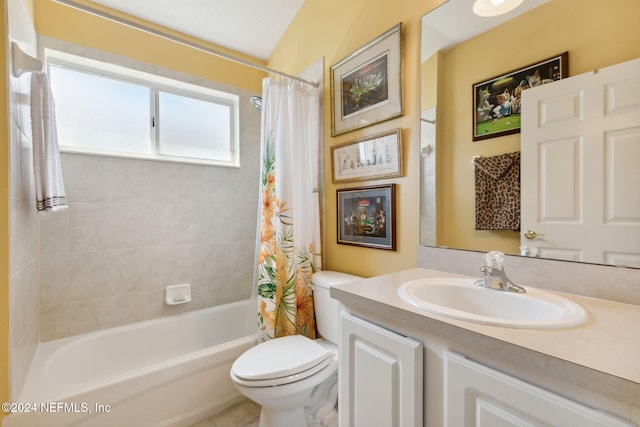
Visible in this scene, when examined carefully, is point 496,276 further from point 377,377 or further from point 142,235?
point 142,235

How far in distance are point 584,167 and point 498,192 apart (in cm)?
25

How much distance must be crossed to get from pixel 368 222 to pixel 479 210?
60 cm

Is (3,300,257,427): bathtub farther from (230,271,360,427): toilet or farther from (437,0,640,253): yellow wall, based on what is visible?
(437,0,640,253): yellow wall

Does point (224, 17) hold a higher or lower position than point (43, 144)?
higher

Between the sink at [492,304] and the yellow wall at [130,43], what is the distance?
2.16 meters

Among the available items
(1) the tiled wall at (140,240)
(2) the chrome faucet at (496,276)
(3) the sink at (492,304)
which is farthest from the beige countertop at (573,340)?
(1) the tiled wall at (140,240)

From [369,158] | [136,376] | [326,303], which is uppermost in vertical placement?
[369,158]

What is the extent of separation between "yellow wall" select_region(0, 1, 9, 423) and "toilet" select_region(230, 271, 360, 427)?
0.84 meters

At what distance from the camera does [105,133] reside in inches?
75.0

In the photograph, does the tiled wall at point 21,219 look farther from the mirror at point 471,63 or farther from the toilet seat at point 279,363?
the mirror at point 471,63

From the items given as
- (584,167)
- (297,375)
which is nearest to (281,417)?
(297,375)

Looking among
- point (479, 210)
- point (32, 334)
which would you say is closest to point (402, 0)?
point (479, 210)

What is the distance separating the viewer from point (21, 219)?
123 centimetres

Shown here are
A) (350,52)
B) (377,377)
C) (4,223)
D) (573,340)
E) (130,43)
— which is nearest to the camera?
(573,340)
